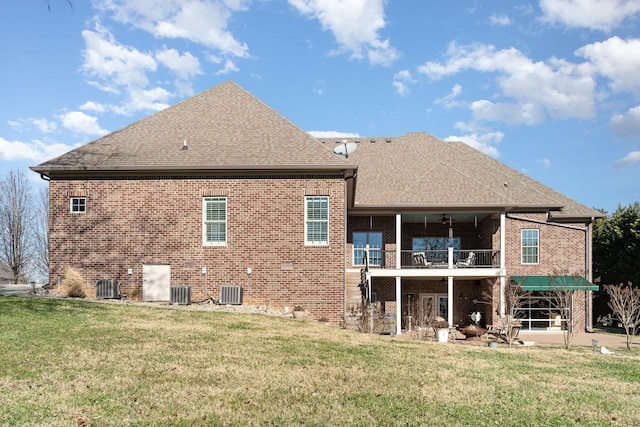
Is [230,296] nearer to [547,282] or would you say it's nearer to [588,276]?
[547,282]

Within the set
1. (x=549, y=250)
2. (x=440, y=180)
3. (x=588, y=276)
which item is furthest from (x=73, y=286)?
(x=588, y=276)

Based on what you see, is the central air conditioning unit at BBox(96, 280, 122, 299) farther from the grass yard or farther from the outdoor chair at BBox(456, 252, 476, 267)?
the outdoor chair at BBox(456, 252, 476, 267)

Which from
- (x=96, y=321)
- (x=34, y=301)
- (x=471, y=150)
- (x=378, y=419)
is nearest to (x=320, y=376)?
(x=378, y=419)

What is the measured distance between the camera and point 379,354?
37.4 ft

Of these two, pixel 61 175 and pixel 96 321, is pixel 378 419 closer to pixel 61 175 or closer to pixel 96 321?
pixel 96 321

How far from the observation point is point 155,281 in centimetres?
1956

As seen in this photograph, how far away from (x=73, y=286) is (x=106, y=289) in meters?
1.20

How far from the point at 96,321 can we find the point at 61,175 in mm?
8666

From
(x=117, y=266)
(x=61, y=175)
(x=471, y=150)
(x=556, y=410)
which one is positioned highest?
(x=471, y=150)

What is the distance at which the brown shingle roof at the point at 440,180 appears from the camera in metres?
23.9

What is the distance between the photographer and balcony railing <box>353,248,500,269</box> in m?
23.5

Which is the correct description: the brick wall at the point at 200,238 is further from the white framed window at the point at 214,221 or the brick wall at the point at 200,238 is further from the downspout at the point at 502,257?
the downspout at the point at 502,257

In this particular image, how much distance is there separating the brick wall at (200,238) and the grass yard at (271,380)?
552cm

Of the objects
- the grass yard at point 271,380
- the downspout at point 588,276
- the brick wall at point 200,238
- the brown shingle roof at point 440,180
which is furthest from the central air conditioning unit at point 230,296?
the downspout at point 588,276
